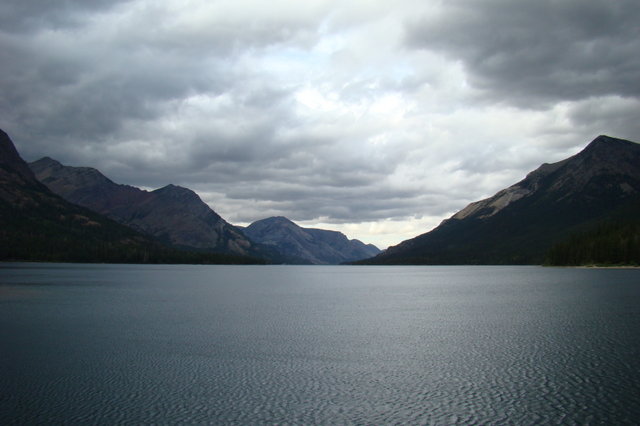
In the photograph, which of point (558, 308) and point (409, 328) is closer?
point (409, 328)

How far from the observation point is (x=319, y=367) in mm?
46062

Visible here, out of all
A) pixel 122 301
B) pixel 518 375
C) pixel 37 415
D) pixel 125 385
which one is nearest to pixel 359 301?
pixel 122 301

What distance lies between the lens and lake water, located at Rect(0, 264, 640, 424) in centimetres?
3269

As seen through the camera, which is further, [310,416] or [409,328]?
[409,328]

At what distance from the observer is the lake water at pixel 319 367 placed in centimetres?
3269

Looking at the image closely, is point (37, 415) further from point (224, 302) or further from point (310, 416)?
point (224, 302)

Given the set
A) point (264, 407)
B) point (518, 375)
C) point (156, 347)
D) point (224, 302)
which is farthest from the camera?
point (224, 302)

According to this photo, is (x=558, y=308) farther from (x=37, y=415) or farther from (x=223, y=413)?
(x=37, y=415)

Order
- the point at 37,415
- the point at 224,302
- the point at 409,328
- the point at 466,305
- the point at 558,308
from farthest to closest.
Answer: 1. the point at 224,302
2. the point at 466,305
3. the point at 558,308
4. the point at 409,328
5. the point at 37,415

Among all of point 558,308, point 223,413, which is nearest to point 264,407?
point 223,413

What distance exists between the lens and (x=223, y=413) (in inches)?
1283

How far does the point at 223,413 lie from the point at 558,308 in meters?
79.9

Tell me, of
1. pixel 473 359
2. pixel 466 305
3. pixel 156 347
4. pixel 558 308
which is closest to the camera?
pixel 473 359

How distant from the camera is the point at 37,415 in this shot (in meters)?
31.5
